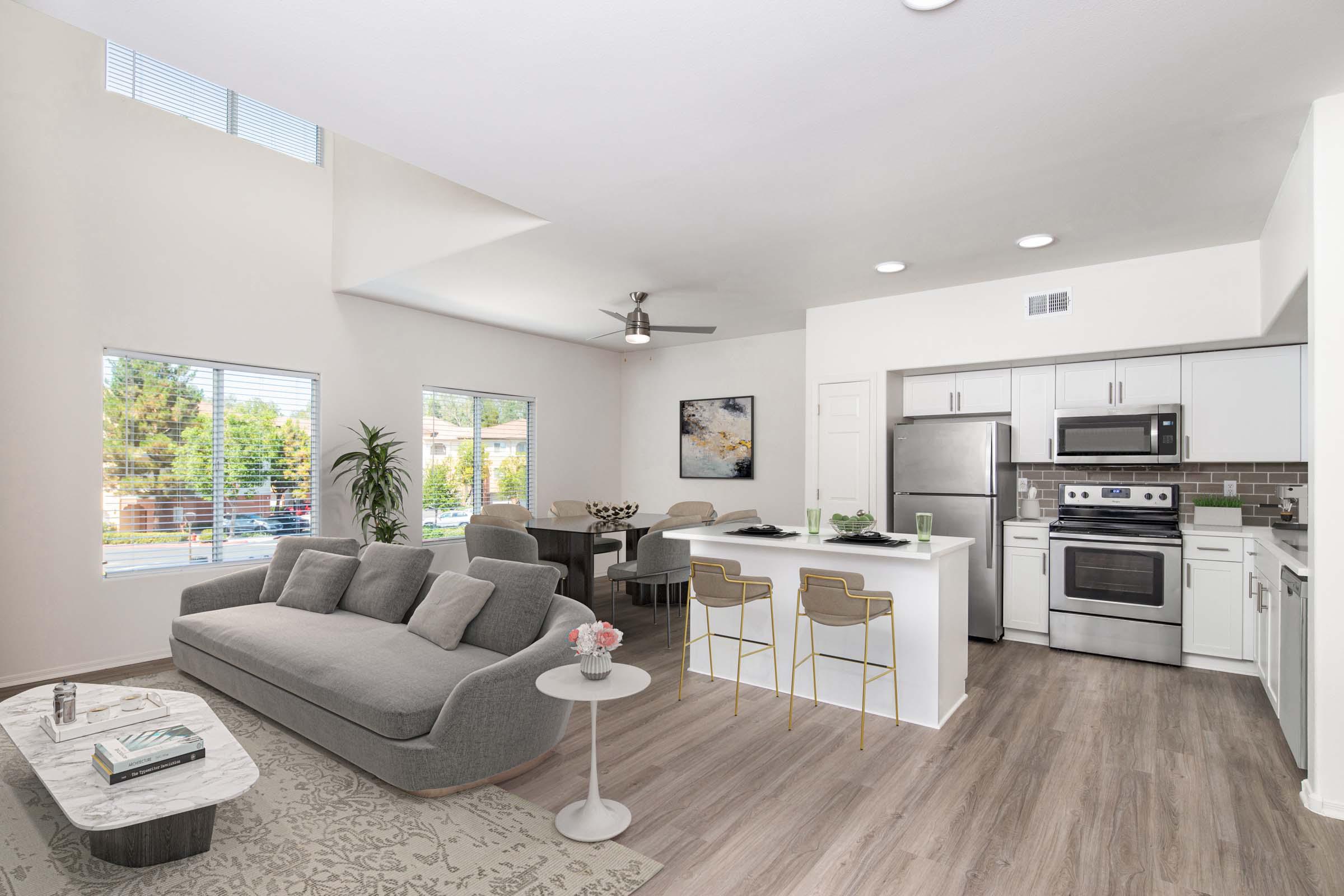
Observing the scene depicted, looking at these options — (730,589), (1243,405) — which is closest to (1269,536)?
(1243,405)

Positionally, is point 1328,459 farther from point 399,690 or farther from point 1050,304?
point 399,690

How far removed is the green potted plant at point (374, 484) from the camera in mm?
5535

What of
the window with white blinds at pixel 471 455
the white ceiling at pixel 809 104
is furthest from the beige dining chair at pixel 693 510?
the white ceiling at pixel 809 104

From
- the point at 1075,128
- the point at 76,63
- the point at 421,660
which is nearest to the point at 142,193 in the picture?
the point at 76,63

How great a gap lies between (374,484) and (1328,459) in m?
5.71

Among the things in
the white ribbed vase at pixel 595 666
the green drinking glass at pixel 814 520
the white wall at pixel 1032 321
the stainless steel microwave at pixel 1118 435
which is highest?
the white wall at pixel 1032 321

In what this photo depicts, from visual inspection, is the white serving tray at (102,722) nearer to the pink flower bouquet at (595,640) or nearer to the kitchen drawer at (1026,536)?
the pink flower bouquet at (595,640)

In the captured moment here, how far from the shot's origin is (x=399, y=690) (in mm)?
2877

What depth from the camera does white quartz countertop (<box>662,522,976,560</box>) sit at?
11.4 ft

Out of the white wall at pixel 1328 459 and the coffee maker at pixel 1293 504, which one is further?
the coffee maker at pixel 1293 504

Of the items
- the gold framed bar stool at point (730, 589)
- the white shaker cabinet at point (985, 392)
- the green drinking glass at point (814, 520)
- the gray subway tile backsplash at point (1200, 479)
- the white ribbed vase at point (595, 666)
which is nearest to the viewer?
the white ribbed vase at point (595, 666)

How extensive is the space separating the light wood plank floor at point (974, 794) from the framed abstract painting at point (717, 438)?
349cm

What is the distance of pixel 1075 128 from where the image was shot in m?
2.82

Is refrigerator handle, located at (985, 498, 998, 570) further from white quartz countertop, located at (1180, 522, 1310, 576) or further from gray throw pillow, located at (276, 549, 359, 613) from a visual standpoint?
gray throw pillow, located at (276, 549, 359, 613)
